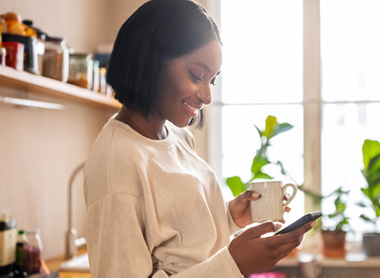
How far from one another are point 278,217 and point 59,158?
5.07ft

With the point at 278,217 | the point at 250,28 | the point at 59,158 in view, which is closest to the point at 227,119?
the point at 250,28

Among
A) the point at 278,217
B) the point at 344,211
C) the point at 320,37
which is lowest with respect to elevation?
the point at 344,211

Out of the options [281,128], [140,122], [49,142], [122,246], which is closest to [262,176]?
[281,128]

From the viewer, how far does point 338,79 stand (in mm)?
3201

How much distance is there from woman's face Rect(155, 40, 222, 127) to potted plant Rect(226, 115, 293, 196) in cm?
180

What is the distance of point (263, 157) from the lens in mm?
2863

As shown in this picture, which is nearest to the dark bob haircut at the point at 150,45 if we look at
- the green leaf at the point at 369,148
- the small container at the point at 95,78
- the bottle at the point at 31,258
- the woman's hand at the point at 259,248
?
the woman's hand at the point at 259,248

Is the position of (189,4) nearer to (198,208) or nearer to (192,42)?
(192,42)

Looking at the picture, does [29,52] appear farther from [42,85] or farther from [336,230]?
[336,230]

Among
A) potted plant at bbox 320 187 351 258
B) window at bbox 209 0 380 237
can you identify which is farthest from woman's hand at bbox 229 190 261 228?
window at bbox 209 0 380 237

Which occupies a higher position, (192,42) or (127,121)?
(192,42)

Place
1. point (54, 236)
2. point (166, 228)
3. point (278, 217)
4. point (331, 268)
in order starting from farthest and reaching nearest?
point (331, 268), point (54, 236), point (278, 217), point (166, 228)

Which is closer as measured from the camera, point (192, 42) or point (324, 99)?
point (192, 42)

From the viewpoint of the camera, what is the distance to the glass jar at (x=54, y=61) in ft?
6.55
